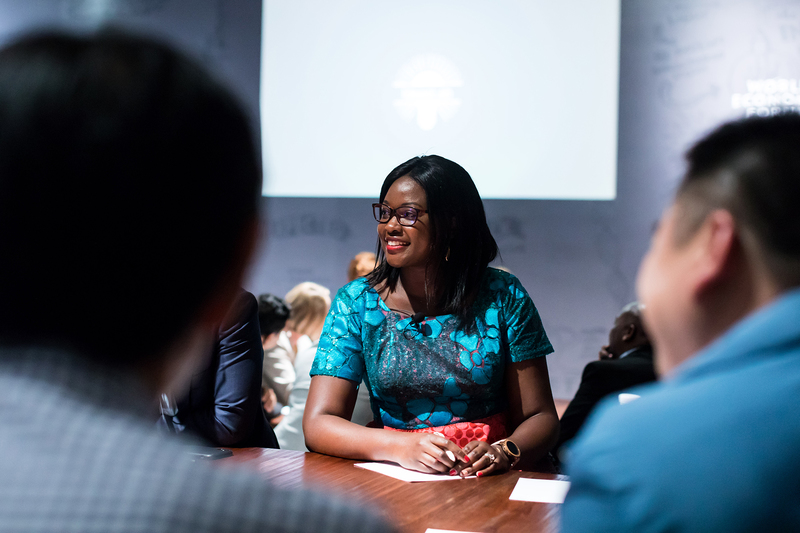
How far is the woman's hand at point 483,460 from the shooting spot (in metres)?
1.61

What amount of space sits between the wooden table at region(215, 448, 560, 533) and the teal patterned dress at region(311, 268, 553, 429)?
0.29m

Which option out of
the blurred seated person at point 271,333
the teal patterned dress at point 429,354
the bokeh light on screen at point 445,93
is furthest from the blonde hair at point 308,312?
the teal patterned dress at point 429,354

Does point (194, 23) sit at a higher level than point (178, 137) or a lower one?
higher

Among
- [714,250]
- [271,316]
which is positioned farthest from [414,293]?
[714,250]

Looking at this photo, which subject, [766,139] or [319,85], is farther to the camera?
[319,85]

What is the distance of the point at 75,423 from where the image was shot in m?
0.40

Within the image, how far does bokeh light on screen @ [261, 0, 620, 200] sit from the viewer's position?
13.5ft

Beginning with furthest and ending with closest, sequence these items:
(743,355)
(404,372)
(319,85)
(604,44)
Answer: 1. (319,85)
2. (604,44)
3. (404,372)
4. (743,355)

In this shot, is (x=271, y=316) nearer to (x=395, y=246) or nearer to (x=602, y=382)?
(x=395, y=246)

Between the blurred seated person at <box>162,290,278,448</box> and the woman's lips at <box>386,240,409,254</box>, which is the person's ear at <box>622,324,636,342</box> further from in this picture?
the blurred seated person at <box>162,290,278,448</box>

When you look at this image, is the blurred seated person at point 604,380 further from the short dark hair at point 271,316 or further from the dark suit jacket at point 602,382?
the short dark hair at point 271,316

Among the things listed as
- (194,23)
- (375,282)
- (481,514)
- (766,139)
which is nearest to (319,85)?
(194,23)

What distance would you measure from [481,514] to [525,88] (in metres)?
3.35

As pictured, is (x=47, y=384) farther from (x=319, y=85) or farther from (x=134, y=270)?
(x=319, y=85)
